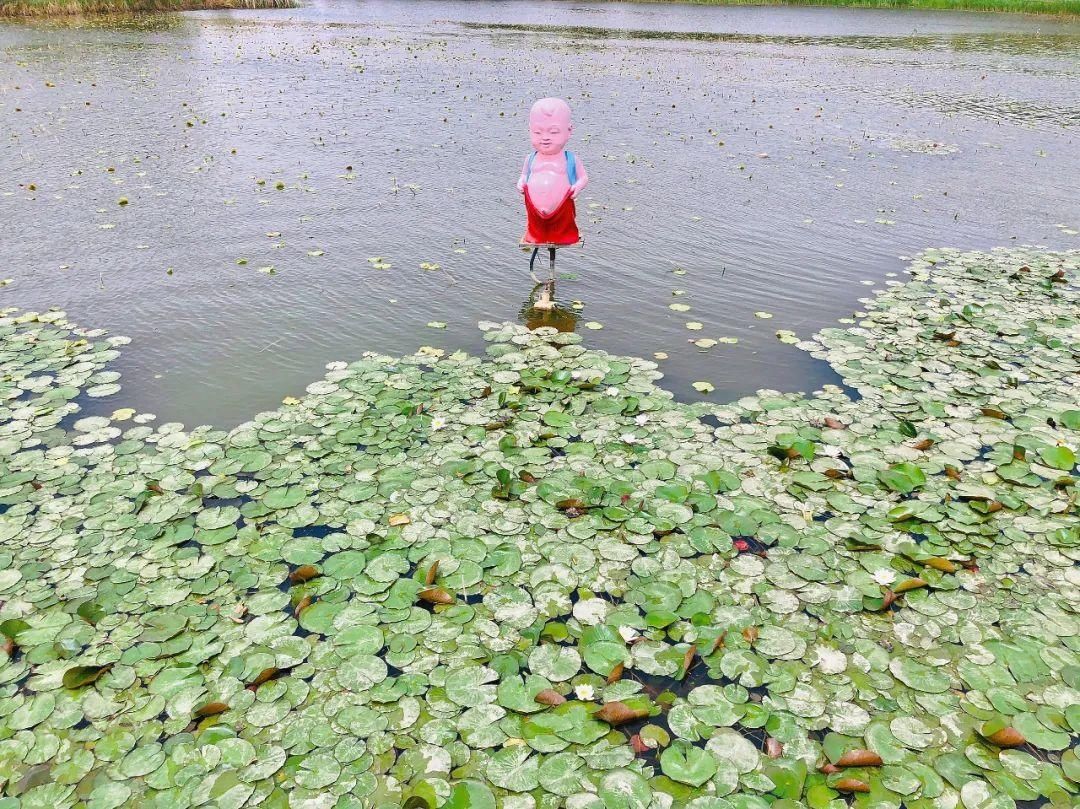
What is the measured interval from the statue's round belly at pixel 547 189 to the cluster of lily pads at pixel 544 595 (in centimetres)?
182

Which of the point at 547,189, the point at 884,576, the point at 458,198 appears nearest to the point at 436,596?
the point at 884,576

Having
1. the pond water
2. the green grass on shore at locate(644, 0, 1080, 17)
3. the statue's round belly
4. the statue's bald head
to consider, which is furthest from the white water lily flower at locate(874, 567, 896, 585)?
the green grass on shore at locate(644, 0, 1080, 17)

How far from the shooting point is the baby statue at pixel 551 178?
597 centimetres

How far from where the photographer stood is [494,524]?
3891 millimetres

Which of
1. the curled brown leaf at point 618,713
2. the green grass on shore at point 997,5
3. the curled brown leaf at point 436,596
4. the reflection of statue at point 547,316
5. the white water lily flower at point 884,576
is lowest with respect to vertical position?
the curled brown leaf at point 618,713

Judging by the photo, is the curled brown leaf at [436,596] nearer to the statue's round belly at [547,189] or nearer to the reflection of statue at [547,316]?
the reflection of statue at [547,316]

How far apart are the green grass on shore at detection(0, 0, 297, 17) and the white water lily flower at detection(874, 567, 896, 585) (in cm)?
3425

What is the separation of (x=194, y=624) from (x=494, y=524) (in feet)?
5.02

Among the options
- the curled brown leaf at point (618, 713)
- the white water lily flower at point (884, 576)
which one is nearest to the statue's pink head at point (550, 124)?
the white water lily flower at point (884, 576)

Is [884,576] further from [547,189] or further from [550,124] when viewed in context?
[550,124]

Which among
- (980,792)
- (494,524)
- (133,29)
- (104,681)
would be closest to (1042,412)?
(980,792)

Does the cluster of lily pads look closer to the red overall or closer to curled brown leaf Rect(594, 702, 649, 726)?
curled brown leaf Rect(594, 702, 649, 726)

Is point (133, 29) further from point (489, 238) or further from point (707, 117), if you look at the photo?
point (489, 238)

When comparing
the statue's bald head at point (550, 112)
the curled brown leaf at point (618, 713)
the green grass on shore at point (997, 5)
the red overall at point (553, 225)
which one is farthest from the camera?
the green grass on shore at point (997, 5)
